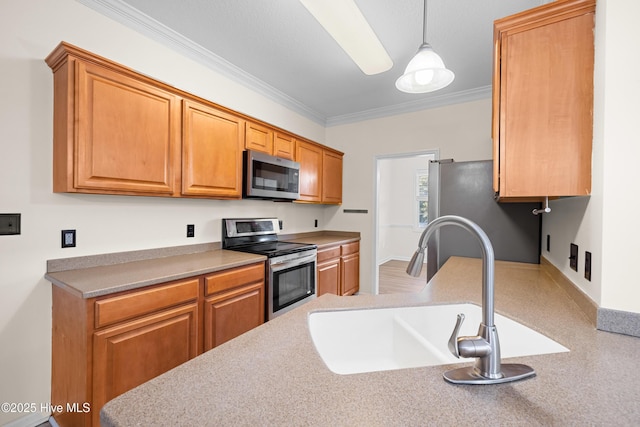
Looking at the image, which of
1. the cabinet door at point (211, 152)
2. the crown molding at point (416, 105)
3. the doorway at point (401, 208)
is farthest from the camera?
the doorway at point (401, 208)

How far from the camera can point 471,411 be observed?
20.9 inches

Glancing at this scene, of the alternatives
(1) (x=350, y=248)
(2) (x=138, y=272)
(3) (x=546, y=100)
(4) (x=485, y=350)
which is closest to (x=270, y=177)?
(2) (x=138, y=272)

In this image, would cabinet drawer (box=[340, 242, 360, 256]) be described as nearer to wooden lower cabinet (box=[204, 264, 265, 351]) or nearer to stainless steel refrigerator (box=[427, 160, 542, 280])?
stainless steel refrigerator (box=[427, 160, 542, 280])

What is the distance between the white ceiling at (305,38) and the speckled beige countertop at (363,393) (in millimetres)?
2139

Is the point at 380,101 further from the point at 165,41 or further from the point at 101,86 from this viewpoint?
the point at 101,86

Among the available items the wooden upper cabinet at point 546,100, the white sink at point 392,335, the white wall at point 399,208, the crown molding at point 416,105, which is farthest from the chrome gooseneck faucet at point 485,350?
the white wall at point 399,208

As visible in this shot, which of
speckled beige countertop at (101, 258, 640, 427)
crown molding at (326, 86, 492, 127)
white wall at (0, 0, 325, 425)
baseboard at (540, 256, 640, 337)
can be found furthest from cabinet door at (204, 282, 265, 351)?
crown molding at (326, 86, 492, 127)

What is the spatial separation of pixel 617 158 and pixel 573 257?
551 millimetres

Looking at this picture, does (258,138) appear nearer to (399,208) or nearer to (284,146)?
(284,146)

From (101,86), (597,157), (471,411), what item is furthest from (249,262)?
(597,157)

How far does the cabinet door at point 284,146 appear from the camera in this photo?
2893 mm

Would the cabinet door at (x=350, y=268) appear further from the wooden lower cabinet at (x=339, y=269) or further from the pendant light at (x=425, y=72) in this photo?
the pendant light at (x=425, y=72)

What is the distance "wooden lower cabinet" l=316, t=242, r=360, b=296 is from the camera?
3.18 meters

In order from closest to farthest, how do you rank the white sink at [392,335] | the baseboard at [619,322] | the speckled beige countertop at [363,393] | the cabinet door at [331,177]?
the speckled beige countertop at [363,393] < the baseboard at [619,322] < the white sink at [392,335] < the cabinet door at [331,177]
